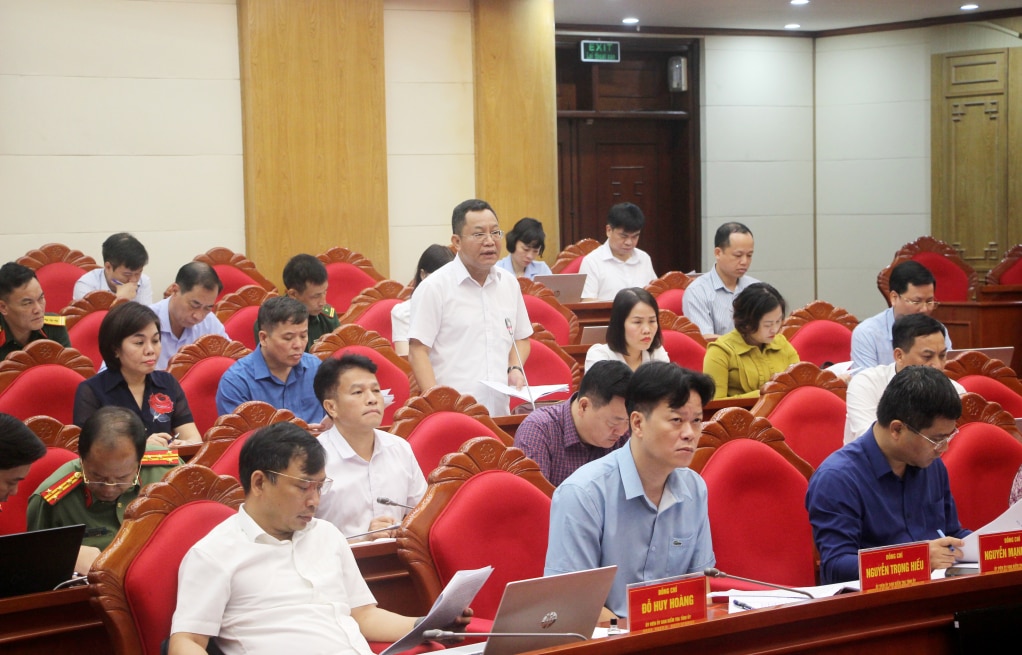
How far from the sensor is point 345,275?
22.1 ft

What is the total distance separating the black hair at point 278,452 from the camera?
2.23 metres

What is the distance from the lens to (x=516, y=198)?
760 cm

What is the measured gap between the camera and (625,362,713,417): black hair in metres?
2.31

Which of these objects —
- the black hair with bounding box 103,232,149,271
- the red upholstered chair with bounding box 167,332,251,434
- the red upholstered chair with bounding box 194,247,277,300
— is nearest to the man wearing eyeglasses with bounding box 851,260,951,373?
the red upholstered chair with bounding box 167,332,251,434

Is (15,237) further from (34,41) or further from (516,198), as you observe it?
(516,198)

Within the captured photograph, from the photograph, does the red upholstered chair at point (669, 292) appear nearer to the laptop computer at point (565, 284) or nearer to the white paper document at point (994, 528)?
the laptop computer at point (565, 284)

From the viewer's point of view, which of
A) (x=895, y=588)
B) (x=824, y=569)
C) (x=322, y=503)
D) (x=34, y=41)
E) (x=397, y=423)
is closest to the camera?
(x=895, y=588)

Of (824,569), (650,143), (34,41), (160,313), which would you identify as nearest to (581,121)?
(650,143)

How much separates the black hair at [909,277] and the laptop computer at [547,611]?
312cm

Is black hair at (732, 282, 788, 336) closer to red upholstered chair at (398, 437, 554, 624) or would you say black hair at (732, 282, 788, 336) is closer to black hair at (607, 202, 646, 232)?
red upholstered chair at (398, 437, 554, 624)

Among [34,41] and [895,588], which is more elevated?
[34,41]

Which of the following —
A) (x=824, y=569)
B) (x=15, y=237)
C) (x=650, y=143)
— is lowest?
(x=824, y=569)

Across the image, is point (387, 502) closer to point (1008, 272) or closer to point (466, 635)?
point (466, 635)

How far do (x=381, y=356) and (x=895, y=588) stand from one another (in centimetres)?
241
